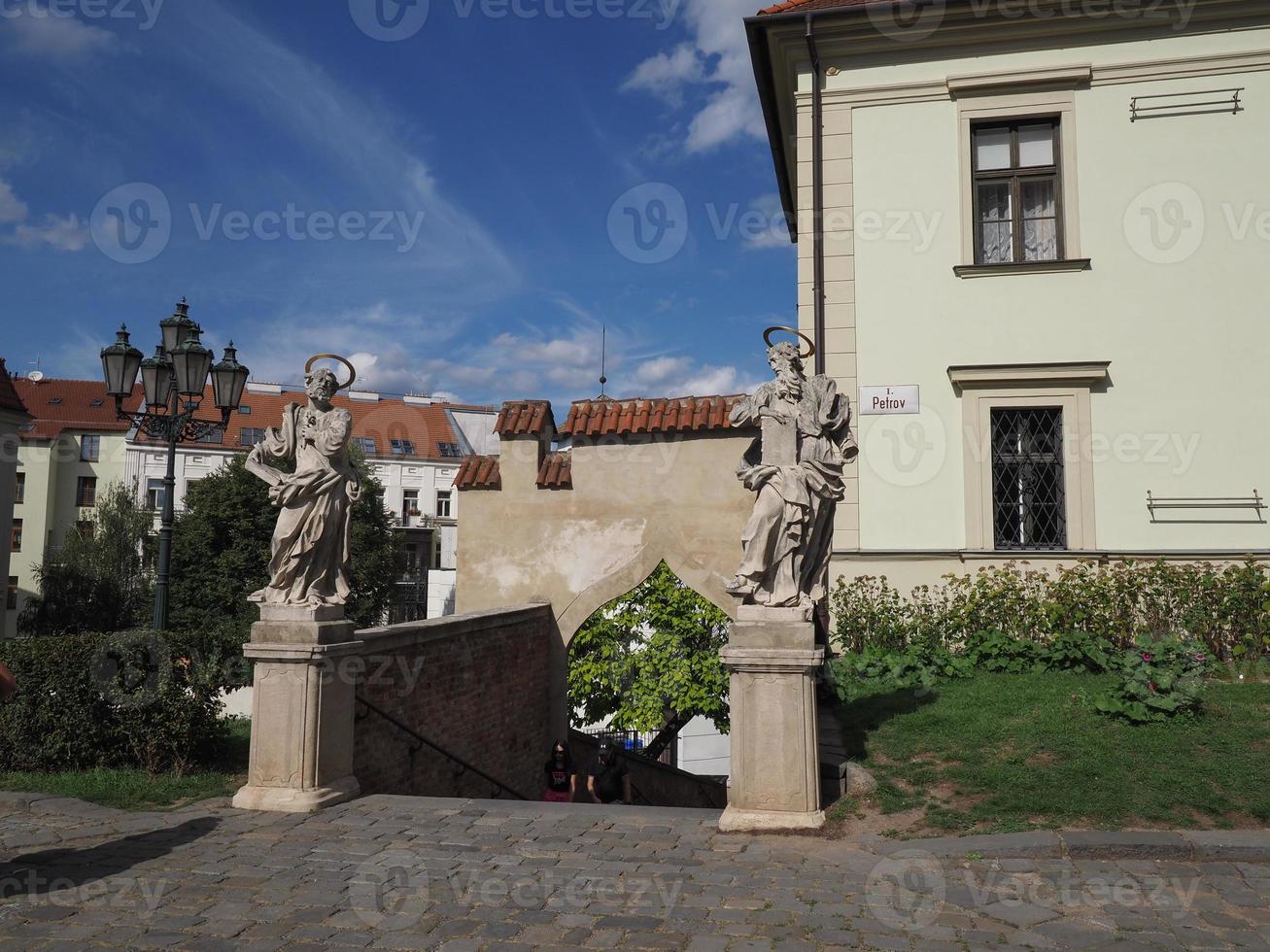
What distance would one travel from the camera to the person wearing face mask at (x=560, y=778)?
417 inches

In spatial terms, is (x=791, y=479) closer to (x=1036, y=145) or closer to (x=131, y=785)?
(x=131, y=785)

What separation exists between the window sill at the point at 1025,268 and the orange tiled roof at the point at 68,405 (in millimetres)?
47119

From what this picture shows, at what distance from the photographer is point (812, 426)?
6652 millimetres

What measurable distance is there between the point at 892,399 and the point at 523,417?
476 cm

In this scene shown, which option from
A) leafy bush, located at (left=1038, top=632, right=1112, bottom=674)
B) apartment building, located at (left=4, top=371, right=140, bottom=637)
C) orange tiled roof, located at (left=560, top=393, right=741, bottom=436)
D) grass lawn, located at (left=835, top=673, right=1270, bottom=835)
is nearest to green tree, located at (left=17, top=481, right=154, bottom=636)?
apartment building, located at (left=4, top=371, right=140, bottom=637)

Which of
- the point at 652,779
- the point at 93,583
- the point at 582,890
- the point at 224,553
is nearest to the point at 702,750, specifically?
the point at 652,779

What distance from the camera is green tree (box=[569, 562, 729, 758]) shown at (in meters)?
14.9

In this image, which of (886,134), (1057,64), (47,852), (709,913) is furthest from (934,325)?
(47,852)

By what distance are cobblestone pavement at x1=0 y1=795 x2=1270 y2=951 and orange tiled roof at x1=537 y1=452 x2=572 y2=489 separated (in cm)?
625

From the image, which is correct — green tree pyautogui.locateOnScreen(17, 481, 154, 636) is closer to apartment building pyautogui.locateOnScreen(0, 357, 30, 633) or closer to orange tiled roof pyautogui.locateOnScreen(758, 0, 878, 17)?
apartment building pyautogui.locateOnScreen(0, 357, 30, 633)

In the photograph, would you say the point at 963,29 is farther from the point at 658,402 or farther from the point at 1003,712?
→ the point at 1003,712

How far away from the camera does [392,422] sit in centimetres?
5503

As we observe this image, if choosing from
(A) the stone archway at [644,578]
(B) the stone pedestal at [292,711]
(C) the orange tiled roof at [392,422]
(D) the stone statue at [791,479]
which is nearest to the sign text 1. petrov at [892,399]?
(A) the stone archway at [644,578]

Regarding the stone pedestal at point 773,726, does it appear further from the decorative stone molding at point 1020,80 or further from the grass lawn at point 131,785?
the decorative stone molding at point 1020,80
